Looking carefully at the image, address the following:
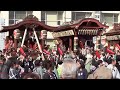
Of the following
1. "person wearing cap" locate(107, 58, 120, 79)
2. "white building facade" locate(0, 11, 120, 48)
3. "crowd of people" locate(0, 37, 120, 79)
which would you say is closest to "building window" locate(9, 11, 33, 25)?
"white building facade" locate(0, 11, 120, 48)

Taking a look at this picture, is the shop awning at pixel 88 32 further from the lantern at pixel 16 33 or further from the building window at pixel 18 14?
the lantern at pixel 16 33

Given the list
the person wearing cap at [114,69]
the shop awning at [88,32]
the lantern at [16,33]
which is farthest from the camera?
the shop awning at [88,32]

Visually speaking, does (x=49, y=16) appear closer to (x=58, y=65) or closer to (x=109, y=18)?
(x=58, y=65)

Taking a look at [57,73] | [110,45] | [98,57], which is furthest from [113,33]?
[57,73]

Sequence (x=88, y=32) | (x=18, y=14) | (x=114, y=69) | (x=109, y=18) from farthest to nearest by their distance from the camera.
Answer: (x=109, y=18) → (x=18, y=14) → (x=88, y=32) → (x=114, y=69)

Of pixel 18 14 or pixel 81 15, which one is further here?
pixel 81 15

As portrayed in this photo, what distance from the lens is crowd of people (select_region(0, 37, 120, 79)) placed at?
522 cm

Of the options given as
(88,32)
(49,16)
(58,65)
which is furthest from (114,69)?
(49,16)

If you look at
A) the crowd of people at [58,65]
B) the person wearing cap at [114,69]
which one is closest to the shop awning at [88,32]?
the crowd of people at [58,65]

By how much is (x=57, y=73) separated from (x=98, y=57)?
1.86m

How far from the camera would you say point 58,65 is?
605 centimetres

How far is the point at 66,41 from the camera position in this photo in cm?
767

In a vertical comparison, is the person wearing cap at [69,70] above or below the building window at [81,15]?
below

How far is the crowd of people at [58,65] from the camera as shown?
205 inches
